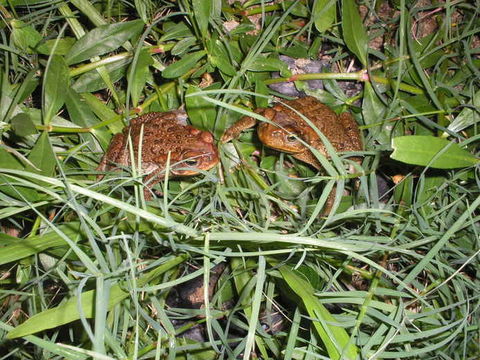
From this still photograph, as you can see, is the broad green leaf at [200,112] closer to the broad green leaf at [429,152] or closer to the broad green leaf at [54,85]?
the broad green leaf at [54,85]

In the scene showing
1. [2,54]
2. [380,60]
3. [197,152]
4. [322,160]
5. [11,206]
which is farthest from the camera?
[380,60]

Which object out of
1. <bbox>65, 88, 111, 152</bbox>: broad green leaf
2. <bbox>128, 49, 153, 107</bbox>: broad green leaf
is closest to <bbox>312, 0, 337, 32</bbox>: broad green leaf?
<bbox>128, 49, 153, 107</bbox>: broad green leaf

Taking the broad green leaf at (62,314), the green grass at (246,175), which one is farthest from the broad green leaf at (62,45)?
the broad green leaf at (62,314)

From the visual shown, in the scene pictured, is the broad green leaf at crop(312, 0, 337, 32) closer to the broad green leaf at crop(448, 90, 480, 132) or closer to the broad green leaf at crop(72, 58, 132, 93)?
the broad green leaf at crop(448, 90, 480, 132)

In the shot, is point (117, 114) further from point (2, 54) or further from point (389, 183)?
point (389, 183)

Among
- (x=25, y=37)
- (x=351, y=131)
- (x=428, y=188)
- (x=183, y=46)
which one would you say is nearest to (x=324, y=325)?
(x=428, y=188)

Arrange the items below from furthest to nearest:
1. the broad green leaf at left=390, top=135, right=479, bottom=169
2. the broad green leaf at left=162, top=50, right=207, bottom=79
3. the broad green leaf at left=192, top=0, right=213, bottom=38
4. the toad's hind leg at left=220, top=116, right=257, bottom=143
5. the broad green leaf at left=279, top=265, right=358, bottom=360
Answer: the toad's hind leg at left=220, top=116, right=257, bottom=143
the broad green leaf at left=162, top=50, right=207, bottom=79
the broad green leaf at left=192, top=0, right=213, bottom=38
the broad green leaf at left=390, top=135, right=479, bottom=169
the broad green leaf at left=279, top=265, right=358, bottom=360

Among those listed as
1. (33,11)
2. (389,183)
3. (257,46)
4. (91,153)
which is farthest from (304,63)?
(33,11)
